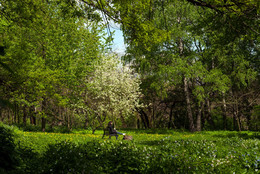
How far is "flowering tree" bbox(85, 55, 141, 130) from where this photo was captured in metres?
21.7

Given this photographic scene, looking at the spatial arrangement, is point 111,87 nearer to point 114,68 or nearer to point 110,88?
point 110,88

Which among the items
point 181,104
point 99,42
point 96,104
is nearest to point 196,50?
point 181,104

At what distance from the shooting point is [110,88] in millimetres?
21703

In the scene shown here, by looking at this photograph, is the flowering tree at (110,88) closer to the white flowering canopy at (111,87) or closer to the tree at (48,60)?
the white flowering canopy at (111,87)

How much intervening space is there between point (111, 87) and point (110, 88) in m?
0.36

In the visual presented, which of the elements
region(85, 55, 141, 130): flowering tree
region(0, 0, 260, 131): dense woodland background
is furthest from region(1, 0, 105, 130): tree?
region(85, 55, 141, 130): flowering tree

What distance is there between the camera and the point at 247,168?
5531mm

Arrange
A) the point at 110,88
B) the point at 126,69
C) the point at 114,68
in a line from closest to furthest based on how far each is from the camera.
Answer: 1. the point at 110,88
2. the point at 114,68
3. the point at 126,69

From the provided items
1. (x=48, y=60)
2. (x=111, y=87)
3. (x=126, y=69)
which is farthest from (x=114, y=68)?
(x=48, y=60)

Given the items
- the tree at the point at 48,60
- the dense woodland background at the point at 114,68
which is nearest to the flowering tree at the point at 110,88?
the dense woodland background at the point at 114,68

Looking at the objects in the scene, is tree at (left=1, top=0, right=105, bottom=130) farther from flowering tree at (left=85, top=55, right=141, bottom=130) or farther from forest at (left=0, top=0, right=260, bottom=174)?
flowering tree at (left=85, top=55, right=141, bottom=130)

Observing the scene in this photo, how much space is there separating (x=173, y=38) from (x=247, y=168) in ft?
55.2

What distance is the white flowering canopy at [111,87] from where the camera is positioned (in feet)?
71.2

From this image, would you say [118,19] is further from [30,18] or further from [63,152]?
[30,18]
